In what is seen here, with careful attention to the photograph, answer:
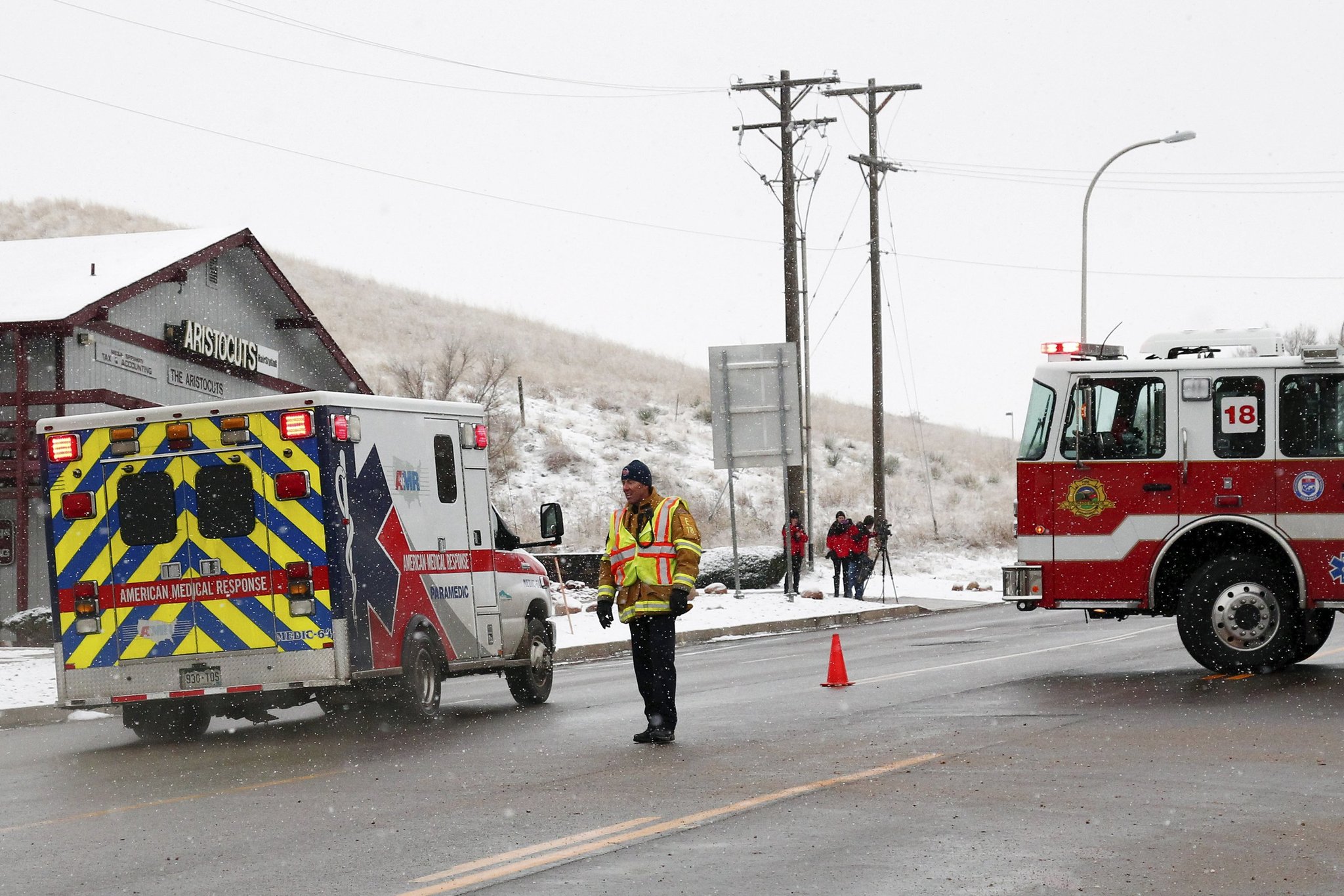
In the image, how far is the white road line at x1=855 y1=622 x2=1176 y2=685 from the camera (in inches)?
625

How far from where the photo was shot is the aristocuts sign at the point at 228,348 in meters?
29.7

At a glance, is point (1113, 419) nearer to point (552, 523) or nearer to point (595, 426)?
point (552, 523)

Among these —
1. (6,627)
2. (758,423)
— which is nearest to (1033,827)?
(6,627)

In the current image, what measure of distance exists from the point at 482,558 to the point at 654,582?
3562 millimetres

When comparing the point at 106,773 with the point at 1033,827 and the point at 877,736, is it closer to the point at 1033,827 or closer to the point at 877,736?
the point at 877,736

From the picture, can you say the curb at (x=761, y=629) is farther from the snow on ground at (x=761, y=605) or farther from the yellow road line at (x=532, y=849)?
the yellow road line at (x=532, y=849)

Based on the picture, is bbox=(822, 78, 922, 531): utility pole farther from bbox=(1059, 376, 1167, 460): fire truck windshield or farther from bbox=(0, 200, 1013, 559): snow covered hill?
bbox=(1059, 376, 1167, 460): fire truck windshield

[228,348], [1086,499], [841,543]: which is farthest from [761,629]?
[1086,499]

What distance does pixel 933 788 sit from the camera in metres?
8.87

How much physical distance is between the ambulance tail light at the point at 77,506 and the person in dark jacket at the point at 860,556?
2091cm

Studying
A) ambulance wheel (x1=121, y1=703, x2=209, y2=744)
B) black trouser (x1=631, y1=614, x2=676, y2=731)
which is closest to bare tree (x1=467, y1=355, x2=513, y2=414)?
ambulance wheel (x1=121, y1=703, x2=209, y2=744)

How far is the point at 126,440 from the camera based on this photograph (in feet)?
42.1

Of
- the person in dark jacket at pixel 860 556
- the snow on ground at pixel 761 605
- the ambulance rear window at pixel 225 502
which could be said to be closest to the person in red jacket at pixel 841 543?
the person in dark jacket at pixel 860 556

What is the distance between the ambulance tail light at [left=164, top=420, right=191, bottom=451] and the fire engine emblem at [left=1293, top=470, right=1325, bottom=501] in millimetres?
9004
